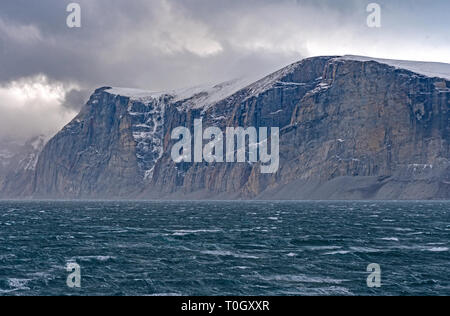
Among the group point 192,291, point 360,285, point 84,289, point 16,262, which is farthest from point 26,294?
point 360,285

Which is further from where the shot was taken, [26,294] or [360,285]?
[360,285]

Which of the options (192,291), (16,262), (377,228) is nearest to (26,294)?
(192,291)

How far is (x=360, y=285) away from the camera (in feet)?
181

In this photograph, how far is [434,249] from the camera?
78.2m

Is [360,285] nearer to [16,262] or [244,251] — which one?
[244,251]

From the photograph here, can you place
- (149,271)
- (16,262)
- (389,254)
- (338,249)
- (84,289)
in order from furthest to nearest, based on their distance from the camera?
(338,249)
(389,254)
(16,262)
(149,271)
(84,289)

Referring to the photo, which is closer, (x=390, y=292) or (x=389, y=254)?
(x=390, y=292)

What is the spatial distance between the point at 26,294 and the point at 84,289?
4.68 metres
